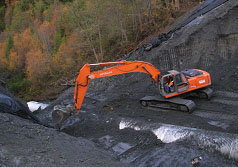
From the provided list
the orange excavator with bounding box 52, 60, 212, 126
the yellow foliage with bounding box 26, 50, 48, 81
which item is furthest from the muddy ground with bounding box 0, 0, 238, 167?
the yellow foliage with bounding box 26, 50, 48, 81

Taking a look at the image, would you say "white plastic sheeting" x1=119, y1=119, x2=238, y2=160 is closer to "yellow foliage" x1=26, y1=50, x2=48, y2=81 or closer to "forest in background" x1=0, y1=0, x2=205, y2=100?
"forest in background" x1=0, y1=0, x2=205, y2=100

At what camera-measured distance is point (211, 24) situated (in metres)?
14.5

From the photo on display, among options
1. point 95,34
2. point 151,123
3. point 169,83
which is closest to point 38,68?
point 95,34

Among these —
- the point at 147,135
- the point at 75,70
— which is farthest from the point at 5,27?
the point at 147,135

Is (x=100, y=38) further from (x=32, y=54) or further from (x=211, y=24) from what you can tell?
(x=32, y=54)

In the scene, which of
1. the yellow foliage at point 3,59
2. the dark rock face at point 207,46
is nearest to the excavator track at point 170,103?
the dark rock face at point 207,46

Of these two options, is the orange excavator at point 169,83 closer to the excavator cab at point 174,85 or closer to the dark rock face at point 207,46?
the excavator cab at point 174,85

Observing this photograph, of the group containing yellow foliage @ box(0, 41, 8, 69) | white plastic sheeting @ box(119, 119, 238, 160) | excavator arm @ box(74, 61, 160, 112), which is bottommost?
yellow foliage @ box(0, 41, 8, 69)

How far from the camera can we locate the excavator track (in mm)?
9922

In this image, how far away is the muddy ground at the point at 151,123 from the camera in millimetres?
6211

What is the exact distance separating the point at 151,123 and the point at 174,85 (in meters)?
2.37

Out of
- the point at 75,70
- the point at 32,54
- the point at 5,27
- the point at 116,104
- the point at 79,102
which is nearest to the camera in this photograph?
the point at 79,102

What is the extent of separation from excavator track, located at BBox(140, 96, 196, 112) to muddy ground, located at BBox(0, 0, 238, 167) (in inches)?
10.8

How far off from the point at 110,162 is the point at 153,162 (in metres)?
1.14
